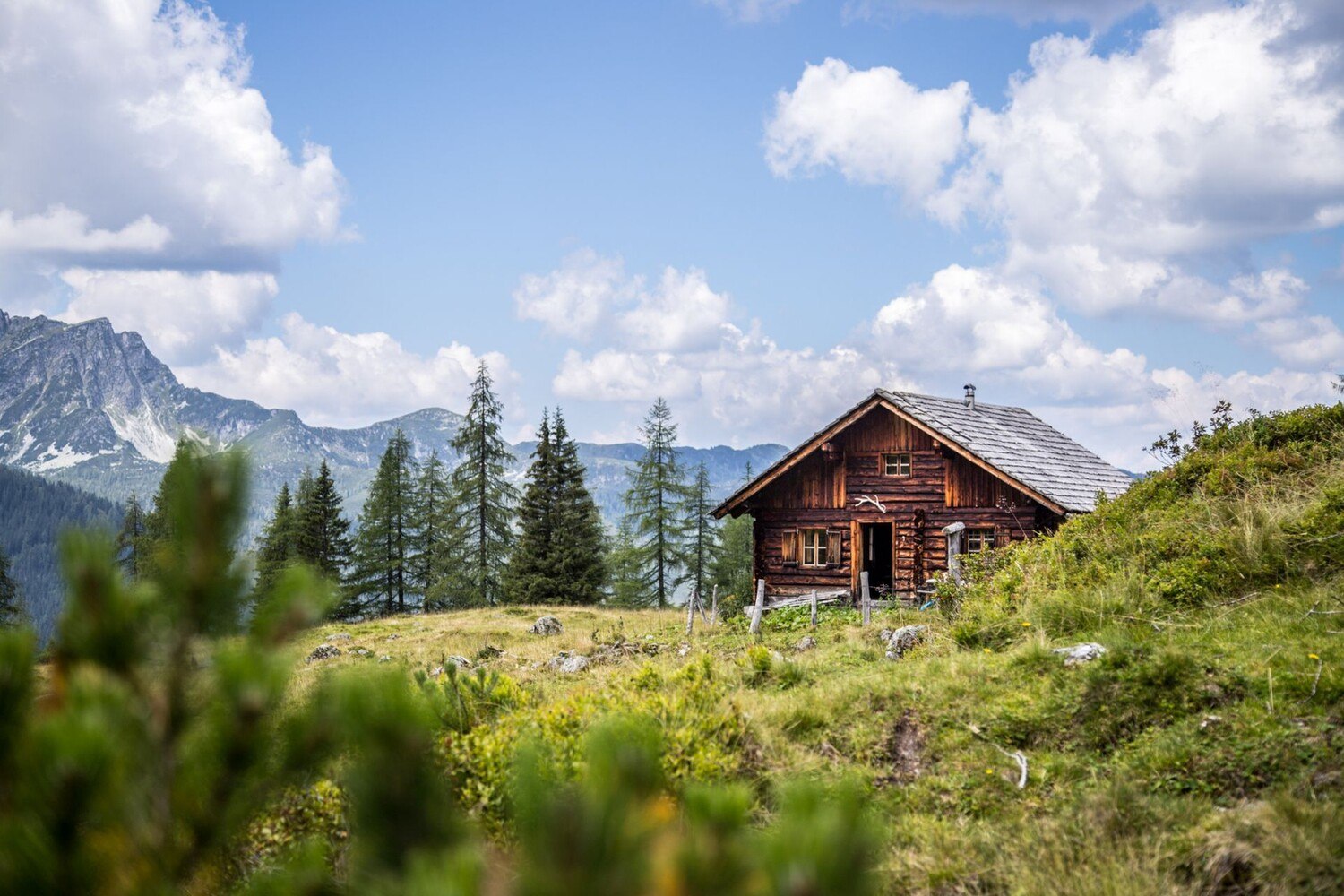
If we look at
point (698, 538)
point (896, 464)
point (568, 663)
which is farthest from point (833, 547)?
point (698, 538)

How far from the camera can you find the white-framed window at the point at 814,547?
24766 mm

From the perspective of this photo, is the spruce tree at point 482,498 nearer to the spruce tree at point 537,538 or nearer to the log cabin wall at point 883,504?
the spruce tree at point 537,538

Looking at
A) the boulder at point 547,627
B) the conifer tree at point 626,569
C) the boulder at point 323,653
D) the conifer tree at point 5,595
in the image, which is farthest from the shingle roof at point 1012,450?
the conifer tree at point 5,595

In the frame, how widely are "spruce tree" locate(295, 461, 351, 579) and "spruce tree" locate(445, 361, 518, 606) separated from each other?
647cm

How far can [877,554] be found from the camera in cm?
2998

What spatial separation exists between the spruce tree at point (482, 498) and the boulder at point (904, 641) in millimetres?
34452

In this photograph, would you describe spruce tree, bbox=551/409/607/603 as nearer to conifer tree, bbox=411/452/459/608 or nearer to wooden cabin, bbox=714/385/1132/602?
conifer tree, bbox=411/452/459/608

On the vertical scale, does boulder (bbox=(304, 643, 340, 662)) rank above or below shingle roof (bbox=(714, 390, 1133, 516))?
below

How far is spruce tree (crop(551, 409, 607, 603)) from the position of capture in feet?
132

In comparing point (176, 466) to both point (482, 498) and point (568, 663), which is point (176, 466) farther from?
point (482, 498)

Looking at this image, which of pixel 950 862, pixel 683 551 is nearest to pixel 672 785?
pixel 950 862

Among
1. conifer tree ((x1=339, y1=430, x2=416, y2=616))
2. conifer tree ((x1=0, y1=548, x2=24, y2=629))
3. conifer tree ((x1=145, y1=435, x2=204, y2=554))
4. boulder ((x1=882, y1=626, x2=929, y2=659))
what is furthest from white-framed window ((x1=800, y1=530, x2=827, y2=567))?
conifer tree ((x1=0, y1=548, x2=24, y2=629))

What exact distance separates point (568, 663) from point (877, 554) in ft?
59.4

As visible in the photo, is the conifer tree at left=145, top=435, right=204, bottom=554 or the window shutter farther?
the window shutter
